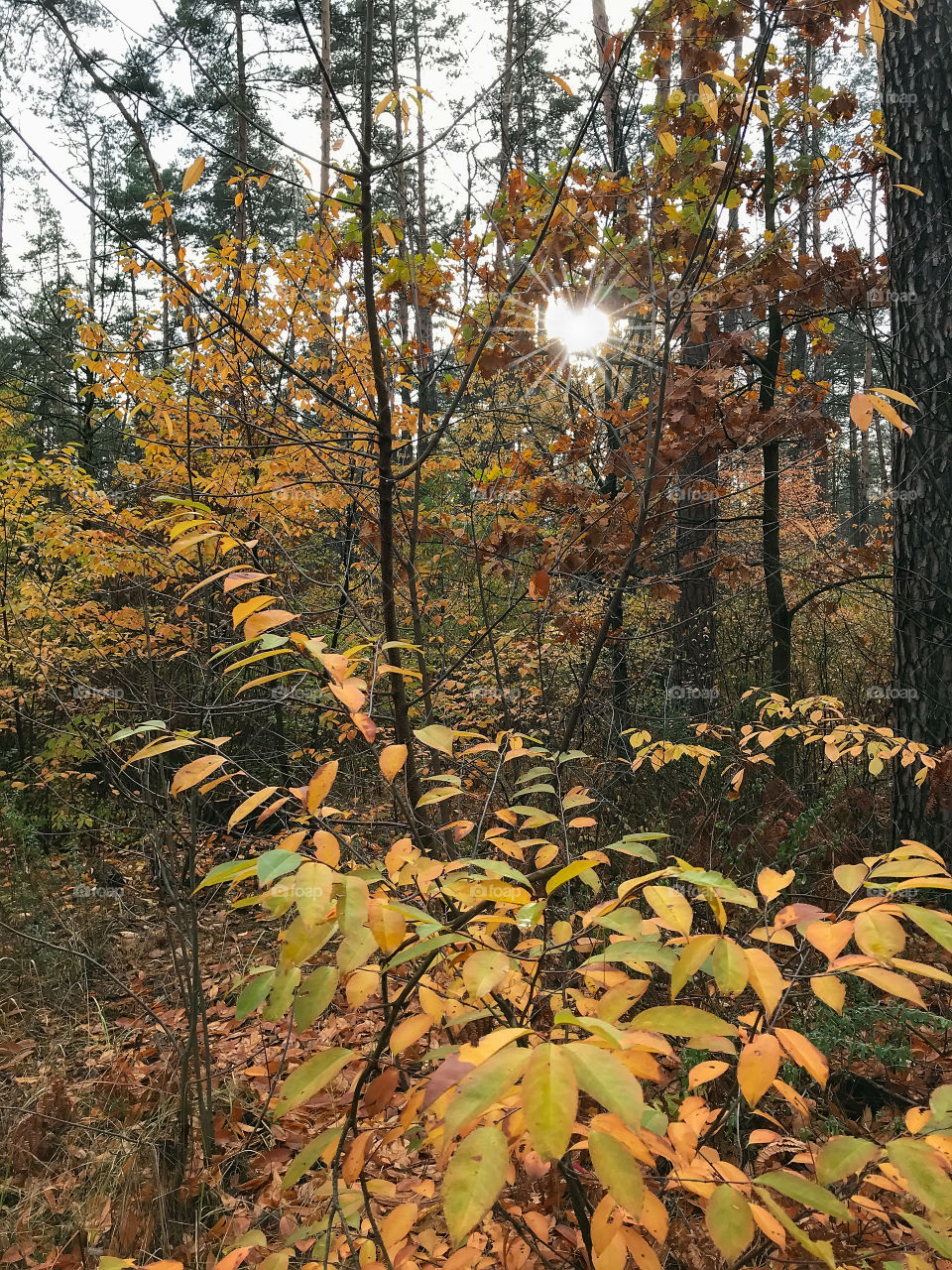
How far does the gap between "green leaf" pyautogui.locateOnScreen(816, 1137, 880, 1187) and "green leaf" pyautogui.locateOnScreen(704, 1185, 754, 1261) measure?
104mm

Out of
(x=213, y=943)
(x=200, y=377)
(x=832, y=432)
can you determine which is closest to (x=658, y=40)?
(x=832, y=432)

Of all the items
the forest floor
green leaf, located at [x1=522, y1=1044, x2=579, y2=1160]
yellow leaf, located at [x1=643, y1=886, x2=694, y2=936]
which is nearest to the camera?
green leaf, located at [x1=522, y1=1044, x2=579, y2=1160]

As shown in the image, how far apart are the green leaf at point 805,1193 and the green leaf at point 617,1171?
12.6 inches

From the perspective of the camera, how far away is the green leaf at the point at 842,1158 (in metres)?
0.86

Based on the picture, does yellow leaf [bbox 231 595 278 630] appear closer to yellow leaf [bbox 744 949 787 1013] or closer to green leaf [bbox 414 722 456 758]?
green leaf [bbox 414 722 456 758]

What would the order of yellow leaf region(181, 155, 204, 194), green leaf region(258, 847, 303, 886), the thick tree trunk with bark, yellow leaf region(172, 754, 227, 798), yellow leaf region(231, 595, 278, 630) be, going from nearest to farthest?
green leaf region(258, 847, 303, 886) → yellow leaf region(172, 754, 227, 798) → yellow leaf region(231, 595, 278, 630) → yellow leaf region(181, 155, 204, 194) → the thick tree trunk with bark

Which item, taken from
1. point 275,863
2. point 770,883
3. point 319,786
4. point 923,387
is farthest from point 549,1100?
point 923,387

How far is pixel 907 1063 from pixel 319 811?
8.65ft

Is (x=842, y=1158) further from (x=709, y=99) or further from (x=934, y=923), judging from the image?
(x=709, y=99)

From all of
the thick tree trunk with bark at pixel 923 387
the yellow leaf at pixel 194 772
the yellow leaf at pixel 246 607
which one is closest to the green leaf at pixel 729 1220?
the yellow leaf at pixel 194 772

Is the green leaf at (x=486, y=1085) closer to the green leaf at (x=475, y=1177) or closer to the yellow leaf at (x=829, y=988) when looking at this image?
the green leaf at (x=475, y=1177)

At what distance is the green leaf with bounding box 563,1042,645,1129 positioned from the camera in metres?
0.56

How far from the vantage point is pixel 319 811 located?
920 mm

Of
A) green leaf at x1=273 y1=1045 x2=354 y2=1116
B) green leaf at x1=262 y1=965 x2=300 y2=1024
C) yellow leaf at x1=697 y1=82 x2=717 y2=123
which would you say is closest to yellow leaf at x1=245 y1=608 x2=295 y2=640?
green leaf at x1=262 y1=965 x2=300 y2=1024
